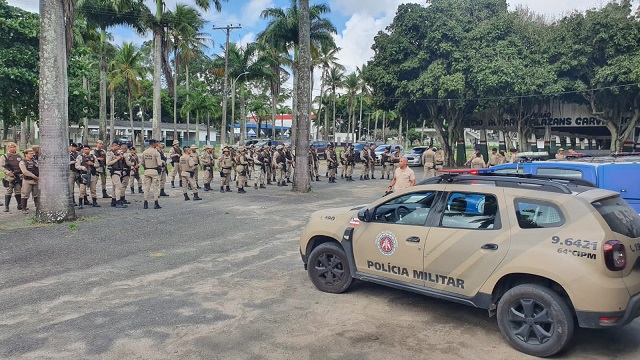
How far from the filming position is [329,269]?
5.95 meters

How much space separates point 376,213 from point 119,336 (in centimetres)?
298

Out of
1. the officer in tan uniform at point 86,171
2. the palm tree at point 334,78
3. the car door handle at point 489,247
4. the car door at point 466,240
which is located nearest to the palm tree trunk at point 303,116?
the officer in tan uniform at point 86,171

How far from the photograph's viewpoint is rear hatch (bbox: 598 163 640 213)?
7.03 metres

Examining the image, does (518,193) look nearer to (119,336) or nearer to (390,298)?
(390,298)

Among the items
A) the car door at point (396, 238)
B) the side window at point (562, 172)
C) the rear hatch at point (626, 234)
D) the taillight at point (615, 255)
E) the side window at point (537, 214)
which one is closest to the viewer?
the taillight at point (615, 255)

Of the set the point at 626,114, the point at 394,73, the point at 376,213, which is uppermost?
the point at 394,73

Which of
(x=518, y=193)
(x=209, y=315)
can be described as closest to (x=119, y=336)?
(x=209, y=315)

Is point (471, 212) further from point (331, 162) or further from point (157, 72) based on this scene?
point (157, 72)

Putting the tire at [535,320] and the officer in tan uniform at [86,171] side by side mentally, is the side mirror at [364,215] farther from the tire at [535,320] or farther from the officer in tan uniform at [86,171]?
the officer in tan uniform at [86,171]

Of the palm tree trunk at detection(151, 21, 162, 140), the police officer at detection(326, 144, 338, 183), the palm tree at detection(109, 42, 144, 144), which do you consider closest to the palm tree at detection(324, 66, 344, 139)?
the palm tree at detection(109, 42, 144, 144)

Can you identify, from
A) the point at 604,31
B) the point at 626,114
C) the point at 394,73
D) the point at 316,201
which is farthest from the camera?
the point at 394,73

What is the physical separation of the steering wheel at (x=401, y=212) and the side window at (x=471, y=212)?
51cm

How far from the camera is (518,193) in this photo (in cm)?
454

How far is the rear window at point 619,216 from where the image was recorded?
4.13 m
